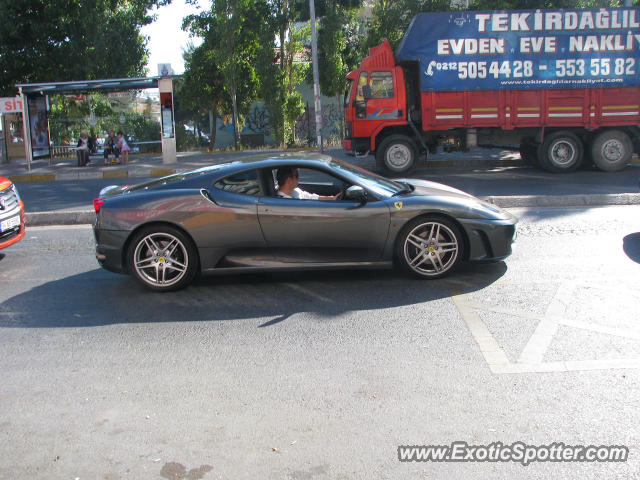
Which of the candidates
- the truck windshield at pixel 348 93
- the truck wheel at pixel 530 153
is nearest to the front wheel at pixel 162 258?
the truck windshield at pixel 348 93

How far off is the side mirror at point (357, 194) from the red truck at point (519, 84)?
10.4 m

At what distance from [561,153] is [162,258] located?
40.9ft

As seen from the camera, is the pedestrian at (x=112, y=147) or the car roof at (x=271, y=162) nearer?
the car roof at (x=271, y=162)

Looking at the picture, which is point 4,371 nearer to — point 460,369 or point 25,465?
point 25,465

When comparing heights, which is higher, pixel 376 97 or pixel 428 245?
pixel 376 97

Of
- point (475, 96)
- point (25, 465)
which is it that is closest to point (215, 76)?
point (475, 96)

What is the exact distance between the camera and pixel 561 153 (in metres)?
15.8

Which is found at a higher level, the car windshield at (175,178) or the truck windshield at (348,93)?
the truck windshield at (348,93)

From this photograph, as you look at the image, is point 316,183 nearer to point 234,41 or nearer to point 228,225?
point 228,225

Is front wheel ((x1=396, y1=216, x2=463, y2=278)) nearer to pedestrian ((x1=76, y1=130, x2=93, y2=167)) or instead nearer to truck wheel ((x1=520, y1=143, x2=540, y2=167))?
truck wheel ((x1=520, y1=143, x2=540, y2=167))

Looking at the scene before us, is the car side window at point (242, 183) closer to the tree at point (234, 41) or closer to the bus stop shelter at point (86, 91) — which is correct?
the bus stop shelter at point (86, 91)

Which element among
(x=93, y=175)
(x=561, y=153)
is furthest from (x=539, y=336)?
(x=93, y=175)

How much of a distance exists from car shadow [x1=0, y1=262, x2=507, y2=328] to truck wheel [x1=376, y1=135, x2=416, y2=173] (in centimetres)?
989

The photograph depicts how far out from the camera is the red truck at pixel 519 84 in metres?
15.3
